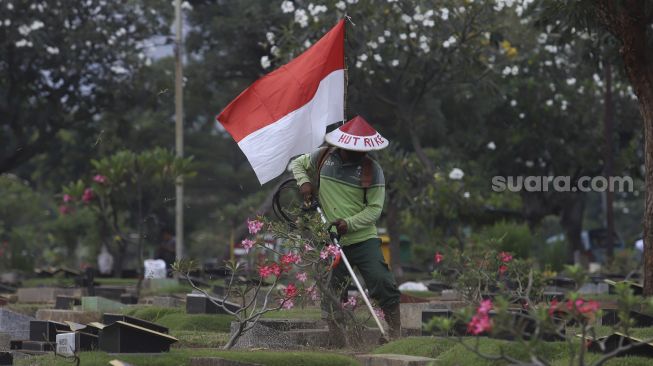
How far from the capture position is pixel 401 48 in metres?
24.5

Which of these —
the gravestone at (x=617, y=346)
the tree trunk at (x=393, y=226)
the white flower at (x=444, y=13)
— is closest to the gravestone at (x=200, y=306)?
the gravestone at (x=617, y=346)

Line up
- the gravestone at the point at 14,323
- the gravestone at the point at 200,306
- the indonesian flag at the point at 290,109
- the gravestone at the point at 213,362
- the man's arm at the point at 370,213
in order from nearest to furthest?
1. the gravestone at the point at 213,362
2. the man's arm at the point at 370,213
3. the indonesian flag at the point at 290,109
4. the gravestone at the point at 14,323
5. the gravestone at the point at 200,306

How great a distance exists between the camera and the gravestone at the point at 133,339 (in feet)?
25.2

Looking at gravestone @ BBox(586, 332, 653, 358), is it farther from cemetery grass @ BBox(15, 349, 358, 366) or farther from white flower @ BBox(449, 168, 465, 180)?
white flower @ BBox(449, 168, 465, 180)

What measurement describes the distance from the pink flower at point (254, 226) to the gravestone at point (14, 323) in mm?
2602

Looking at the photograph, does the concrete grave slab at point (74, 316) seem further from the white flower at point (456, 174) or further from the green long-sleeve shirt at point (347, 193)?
the white flower at point (456, 174)

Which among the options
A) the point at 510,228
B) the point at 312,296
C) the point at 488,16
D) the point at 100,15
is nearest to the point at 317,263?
the point at 312,296

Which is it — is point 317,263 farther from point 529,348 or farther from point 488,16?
point 488,16

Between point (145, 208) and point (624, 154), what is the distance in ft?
39.7

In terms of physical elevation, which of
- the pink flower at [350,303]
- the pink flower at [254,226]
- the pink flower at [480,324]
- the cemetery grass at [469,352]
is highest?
the pink flower at [254,226]

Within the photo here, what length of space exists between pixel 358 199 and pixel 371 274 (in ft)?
1.84

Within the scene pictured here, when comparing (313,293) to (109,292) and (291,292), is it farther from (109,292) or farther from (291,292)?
(109,292)

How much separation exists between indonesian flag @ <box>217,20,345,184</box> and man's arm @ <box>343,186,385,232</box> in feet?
3.63

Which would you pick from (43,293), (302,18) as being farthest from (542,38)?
(43,293)
